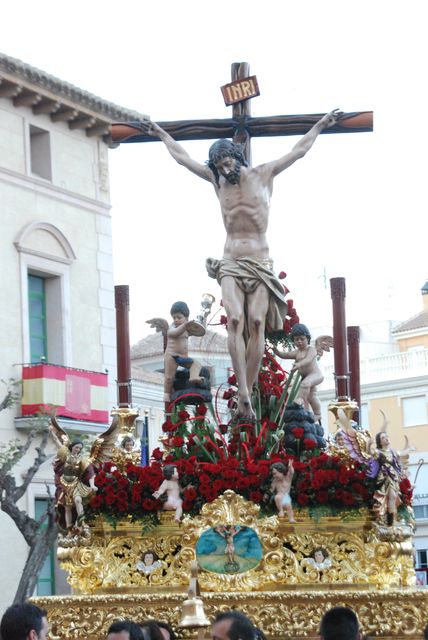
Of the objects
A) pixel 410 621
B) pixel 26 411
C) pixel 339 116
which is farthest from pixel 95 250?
pixel 410 621

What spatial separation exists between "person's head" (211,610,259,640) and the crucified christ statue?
4418 millimetres

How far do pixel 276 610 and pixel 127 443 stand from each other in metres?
1.89

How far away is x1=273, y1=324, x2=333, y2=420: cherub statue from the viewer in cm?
1127

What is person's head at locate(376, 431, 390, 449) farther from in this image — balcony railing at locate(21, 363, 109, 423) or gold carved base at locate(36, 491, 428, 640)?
balcony railing at locate(21, 363, 109, 423)

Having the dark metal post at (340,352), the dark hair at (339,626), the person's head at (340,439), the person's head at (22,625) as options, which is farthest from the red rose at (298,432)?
the person's head at (22,625)

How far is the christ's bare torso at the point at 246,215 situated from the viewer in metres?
10.9

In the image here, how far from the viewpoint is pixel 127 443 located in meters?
11.0

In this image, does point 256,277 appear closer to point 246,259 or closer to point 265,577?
point 246,259

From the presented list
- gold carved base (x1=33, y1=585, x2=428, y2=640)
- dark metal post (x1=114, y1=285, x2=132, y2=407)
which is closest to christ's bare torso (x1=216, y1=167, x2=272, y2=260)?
dark metal post (x1=114, y1=285, x2=132, y2=407)

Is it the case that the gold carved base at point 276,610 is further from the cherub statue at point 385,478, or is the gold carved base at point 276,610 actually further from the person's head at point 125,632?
the person's head at point 125,632

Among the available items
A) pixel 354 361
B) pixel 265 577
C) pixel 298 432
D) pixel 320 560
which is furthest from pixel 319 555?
pixel 354 361

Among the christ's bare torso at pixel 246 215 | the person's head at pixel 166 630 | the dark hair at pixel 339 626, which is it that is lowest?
the person's head at pixel 166 630

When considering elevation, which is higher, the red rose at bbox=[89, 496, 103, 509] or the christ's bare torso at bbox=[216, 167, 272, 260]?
the christ's bare torso at bbox=[216, 167, 272, 260]

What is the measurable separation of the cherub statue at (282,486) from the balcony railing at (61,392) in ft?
55.9
